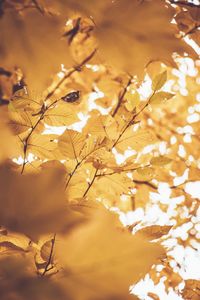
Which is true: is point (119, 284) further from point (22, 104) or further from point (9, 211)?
point (22, 104)

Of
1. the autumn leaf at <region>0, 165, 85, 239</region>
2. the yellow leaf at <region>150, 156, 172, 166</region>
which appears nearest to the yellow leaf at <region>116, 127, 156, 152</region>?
the yellow leaf at <region>150, 156, 172, 166</region>

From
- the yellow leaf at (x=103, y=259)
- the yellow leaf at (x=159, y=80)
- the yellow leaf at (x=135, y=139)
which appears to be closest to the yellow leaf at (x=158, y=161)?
the yellow leaf at (x=135, y=139)

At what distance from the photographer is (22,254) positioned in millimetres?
498

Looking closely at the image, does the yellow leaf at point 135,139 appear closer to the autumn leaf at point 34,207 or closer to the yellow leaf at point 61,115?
the yellow leaf at point 61,115

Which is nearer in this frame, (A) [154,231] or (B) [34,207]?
(B) [34,207]

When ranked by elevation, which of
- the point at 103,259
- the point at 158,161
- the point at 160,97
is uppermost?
the point at 160,97

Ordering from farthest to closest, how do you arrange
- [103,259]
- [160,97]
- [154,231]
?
[160,97], [154,231], [103,259]

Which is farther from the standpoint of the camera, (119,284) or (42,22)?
(42,22)

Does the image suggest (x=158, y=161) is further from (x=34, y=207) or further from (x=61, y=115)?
(x=34, y=207)

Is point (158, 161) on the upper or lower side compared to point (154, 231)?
upper

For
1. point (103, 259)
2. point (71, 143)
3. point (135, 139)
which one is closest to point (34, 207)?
point (103, 259)

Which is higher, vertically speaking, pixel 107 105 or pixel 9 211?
pixel 107 105

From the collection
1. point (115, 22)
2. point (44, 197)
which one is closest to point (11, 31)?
point (115, 22)

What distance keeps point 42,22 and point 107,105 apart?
156 cm
